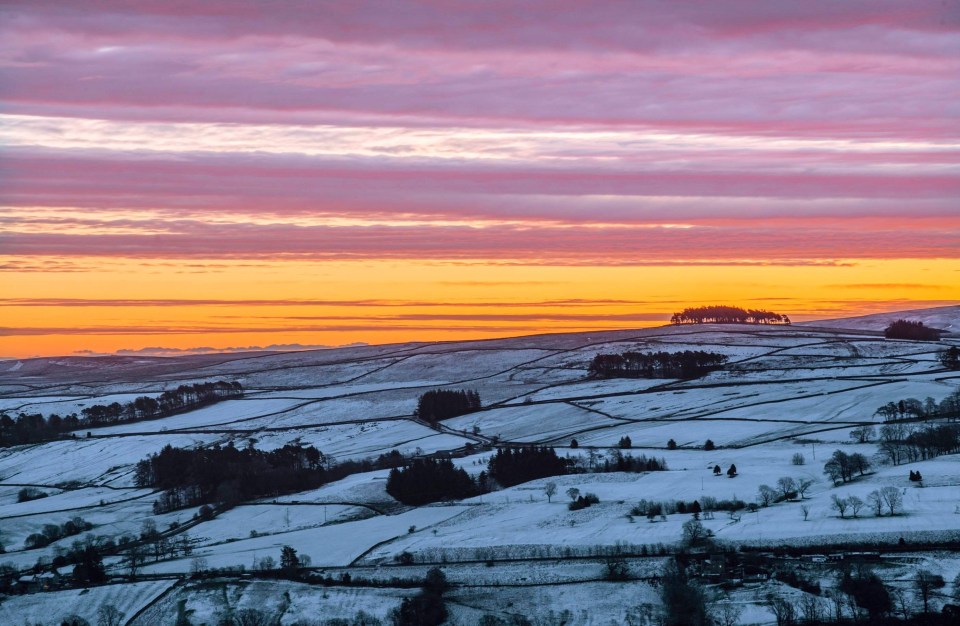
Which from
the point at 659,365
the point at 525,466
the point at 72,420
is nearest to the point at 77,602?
the point at 525,466

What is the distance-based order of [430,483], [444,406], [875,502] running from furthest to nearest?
[444,406]
[430,483]
[875,502]

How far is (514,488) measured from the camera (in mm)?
102812

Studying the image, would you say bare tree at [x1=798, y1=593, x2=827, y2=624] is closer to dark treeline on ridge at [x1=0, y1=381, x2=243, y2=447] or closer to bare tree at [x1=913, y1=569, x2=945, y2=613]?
bare tree at [x1=913, y1=569, x2=945, y2=613]

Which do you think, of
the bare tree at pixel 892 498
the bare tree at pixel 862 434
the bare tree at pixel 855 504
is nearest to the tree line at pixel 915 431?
the bare tree at pixel 862 434

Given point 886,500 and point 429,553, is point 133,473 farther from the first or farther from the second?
point 886,500

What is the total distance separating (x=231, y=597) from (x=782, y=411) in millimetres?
73929

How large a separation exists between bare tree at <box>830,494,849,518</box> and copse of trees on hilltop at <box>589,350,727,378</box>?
91.8 meters

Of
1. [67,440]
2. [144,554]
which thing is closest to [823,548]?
[144,554]

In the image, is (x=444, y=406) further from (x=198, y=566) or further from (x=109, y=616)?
(x=109, y=616)

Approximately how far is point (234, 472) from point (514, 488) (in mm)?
31296

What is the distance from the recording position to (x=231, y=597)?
2965 inches

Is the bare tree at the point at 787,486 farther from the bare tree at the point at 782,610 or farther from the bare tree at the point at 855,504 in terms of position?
the bare tree at the point at 782,610

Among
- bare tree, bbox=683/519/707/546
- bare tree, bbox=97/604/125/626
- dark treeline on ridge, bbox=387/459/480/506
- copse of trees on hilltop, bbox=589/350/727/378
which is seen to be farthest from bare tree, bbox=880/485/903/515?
copse of trees on hilltop, bbox=589/350/727/378

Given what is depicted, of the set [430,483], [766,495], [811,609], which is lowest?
[811,609]
